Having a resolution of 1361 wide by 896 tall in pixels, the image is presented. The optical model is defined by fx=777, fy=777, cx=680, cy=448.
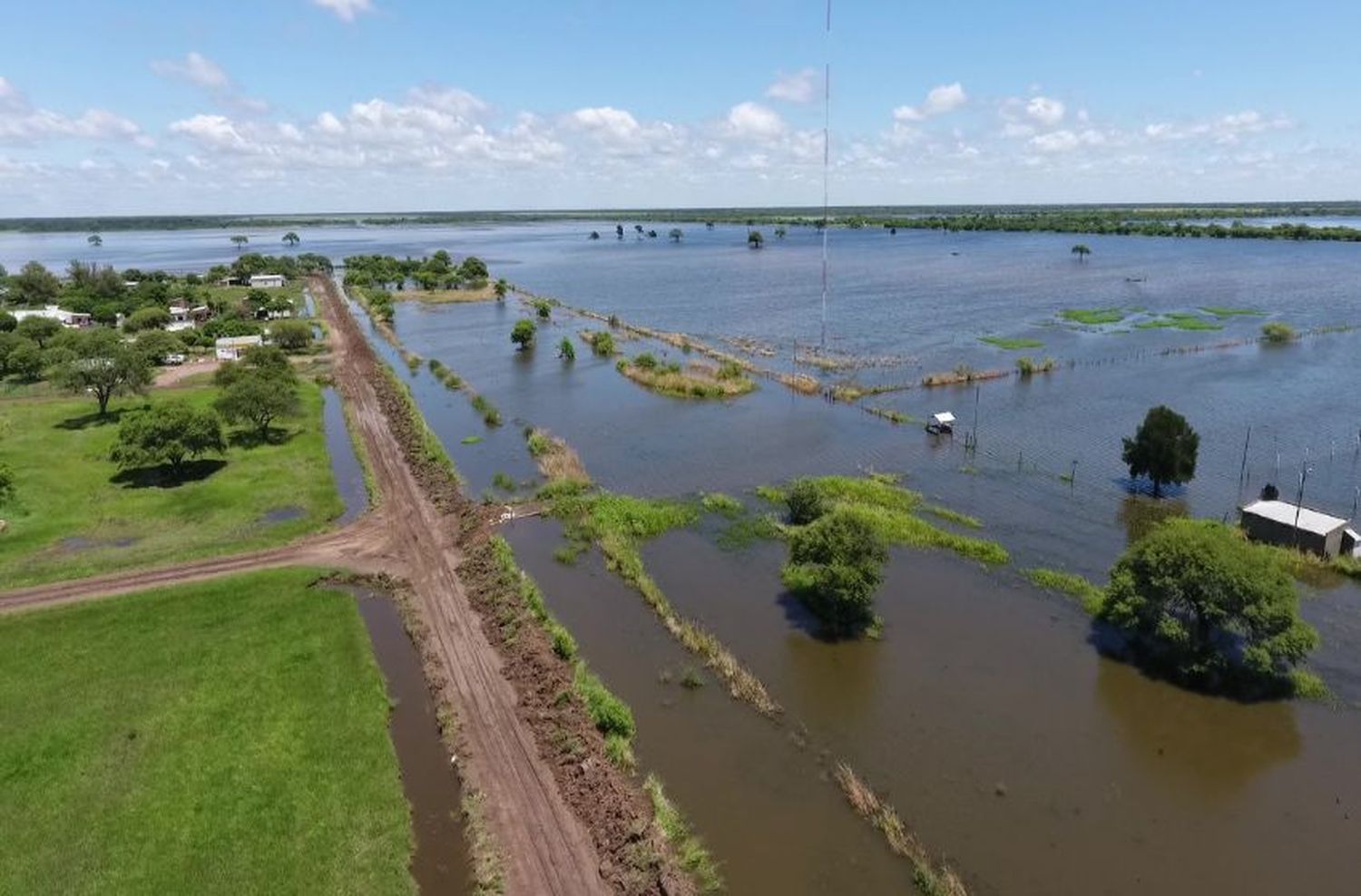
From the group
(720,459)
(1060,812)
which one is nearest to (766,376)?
(720,459)

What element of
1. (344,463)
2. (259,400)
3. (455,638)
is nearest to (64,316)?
(259,400)

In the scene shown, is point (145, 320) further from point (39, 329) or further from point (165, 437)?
point (165, 437)

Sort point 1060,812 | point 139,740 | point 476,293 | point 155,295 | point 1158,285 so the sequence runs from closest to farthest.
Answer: point 1060,812, point 139,740, point 155,295, point 1158,285, point 476,293

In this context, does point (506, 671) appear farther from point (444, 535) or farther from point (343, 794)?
point (444, 535)

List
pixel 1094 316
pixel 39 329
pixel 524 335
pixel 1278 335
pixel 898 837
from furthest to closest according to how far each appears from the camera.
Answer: pixel 1094 316, pixel 524 335, pixel 39 329, pixel 1278 335, pixel 898 837

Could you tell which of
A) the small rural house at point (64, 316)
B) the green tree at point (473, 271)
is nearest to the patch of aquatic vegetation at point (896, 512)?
the small rural house at point (64, 316)

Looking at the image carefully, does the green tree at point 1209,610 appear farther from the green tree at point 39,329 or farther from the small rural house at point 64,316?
the small rural house at point 64,316
